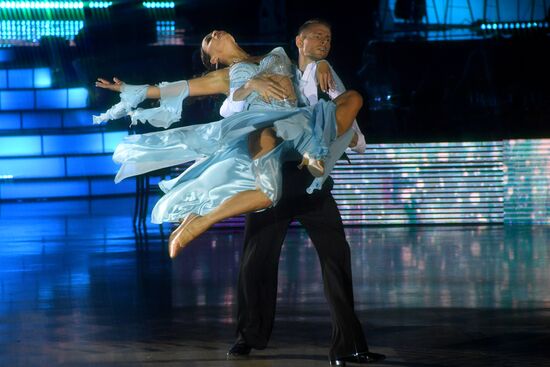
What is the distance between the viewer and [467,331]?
7016 millimetres

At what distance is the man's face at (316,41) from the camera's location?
6.06 meters

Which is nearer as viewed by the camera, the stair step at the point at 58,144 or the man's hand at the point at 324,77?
the man's hand at the point at 324,77

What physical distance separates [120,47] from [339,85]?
1359 centimetres

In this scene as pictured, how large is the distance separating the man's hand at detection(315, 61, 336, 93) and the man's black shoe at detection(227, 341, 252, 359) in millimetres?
1395

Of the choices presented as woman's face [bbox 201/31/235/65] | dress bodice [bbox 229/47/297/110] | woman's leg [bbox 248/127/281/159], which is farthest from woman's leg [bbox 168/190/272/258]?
woman's face [bbox 201/31/235/65]

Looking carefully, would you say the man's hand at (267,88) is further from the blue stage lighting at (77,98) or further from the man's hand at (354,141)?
the blue stage lighting at (77,98)

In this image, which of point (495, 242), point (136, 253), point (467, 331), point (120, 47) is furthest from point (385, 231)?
point (120, 47)

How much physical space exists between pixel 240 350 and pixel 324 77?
58.8 inches

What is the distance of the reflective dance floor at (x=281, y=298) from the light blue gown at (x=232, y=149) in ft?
2.92

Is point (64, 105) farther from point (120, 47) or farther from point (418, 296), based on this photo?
point (418, 296)

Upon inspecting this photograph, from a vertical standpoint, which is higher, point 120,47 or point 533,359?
point 120,47

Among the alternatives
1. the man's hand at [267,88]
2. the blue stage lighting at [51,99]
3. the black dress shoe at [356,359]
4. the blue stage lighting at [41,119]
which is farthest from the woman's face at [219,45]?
the blue stage lighting at [51,99]

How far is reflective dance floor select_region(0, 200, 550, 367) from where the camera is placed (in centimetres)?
649

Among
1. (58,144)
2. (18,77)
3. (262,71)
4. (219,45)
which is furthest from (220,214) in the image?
(18,77)
